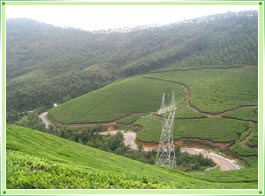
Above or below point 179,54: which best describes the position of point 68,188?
below

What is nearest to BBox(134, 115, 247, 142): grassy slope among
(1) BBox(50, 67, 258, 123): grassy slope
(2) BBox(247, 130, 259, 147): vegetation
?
(2) BBox(247, 130, 259, 147): vegetation

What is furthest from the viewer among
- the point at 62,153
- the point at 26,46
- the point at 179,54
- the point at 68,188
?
the point at 26,46

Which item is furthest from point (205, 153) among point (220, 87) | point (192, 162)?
point (220, 87)

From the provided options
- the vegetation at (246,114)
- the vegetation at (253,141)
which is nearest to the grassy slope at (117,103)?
the vegetation at (246,114)

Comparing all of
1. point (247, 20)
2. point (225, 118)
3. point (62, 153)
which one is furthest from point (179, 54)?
point (62, 153)

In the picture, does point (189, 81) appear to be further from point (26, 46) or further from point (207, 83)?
point (26, 46)

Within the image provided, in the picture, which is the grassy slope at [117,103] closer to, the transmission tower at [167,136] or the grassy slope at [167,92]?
the grassy slope at [167,92]
